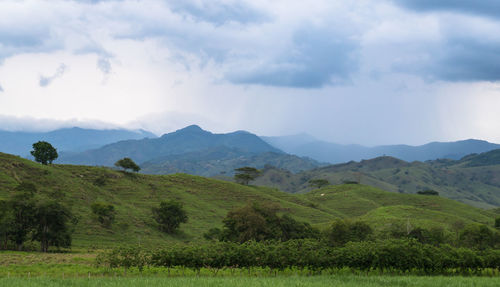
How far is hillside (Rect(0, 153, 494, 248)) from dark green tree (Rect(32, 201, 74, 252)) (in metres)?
8.11

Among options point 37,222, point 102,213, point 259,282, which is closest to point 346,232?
point 259,282

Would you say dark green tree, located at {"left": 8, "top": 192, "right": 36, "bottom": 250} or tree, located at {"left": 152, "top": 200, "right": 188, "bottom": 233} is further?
tree, located at {"left": 152, "top": 200, "right": 188, "bottom": 233}

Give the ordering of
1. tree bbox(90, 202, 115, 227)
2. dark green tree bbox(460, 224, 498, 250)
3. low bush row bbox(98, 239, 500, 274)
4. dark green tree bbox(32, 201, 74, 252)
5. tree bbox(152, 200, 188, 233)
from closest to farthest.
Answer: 1. low bush row bbox(98, 239, 500, 274)
2. dark green tree bbox(32, 201, 74, 252)
3. dark green tree bbox(460, 224, 498, 250)
4. tree bbox(90, 202, 115, 227)
5. tree bbox(152, 200, 188, 233)

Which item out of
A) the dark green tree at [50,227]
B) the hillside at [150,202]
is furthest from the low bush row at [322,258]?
the hillside at [150,202]

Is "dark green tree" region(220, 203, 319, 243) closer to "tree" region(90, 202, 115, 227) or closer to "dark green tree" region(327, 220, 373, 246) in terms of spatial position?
"dark green tree" region(327, 220, 373, 246)

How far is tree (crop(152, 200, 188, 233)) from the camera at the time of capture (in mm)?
114938

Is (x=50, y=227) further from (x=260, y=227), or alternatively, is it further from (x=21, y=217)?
(x=260, y=227)

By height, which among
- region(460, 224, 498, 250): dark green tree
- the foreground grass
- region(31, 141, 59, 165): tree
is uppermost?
region(31, 141, 59, 165): tree

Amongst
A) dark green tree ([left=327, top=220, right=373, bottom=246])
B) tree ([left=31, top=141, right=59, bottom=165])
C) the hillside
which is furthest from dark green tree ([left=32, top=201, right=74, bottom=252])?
tree ([left=31, top=141, right=59, bottom=165])

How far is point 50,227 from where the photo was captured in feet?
269

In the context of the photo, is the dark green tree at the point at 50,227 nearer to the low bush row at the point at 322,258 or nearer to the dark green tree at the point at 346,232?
the low bush row at the point at 322,258

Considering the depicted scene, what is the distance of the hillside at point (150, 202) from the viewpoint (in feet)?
346

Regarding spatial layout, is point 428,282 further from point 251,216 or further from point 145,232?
point 145,232

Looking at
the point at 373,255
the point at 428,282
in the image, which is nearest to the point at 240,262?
the point at 373,255
